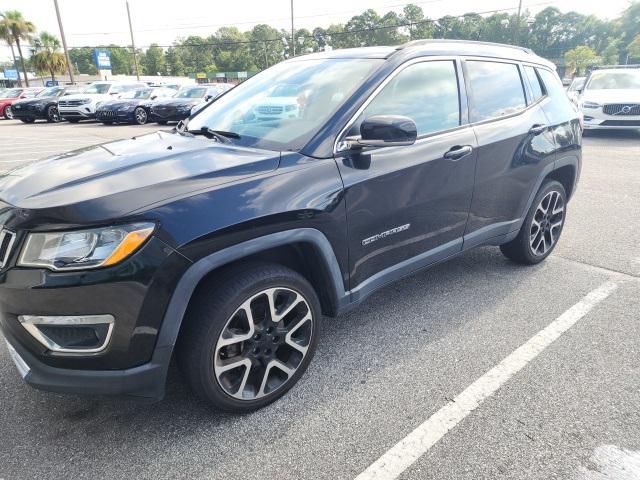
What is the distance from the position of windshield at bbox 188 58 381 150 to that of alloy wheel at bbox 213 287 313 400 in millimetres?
814

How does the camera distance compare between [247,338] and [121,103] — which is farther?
[121,103]

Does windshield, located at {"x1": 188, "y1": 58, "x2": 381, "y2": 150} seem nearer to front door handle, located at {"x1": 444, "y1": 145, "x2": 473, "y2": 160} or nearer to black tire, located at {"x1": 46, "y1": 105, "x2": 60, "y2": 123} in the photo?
A: front door handle, located at {"x1": 444, "y1": 145, "x2": 473, "y2": 160}

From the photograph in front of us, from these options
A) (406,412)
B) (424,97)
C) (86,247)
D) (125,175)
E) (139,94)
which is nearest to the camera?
(86,247)

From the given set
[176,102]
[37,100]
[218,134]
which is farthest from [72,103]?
[218,134]

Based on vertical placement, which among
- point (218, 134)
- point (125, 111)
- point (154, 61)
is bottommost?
point (125, 111)

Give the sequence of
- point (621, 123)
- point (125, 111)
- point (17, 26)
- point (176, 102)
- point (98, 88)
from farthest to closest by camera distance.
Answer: point (17, 26), point (98, 88), point (125, 111), point (176, 102), point (621, 123)

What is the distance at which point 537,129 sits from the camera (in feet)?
11.7

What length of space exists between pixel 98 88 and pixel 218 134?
69.3ft

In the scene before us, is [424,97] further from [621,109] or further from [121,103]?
[121,103]

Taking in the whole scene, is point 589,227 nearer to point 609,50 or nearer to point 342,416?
point 342,416

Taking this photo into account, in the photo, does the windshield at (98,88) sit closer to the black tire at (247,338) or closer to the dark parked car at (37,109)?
the dark parked car at (37,109)

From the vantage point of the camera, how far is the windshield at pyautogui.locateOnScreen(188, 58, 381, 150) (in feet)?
8.36

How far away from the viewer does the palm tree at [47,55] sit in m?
57.4

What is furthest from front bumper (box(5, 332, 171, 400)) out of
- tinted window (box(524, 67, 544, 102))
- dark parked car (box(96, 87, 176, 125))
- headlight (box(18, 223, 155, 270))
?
dark parked car (box(96, 87, 176, 125))
